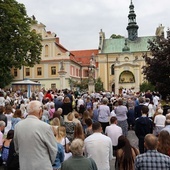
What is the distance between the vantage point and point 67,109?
12.5 meters

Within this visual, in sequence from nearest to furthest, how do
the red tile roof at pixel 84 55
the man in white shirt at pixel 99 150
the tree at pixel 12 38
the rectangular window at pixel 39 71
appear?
the man in white shirt at pixel 99 150, the tree at pixel 12 38, the rectangular window at pixel 39 71, the red tile roof at pixel 84 55

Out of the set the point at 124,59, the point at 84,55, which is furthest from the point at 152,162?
the point at 84,55

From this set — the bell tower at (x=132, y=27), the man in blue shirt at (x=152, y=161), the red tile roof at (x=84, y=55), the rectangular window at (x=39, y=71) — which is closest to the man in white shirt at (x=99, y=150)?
the man in blue shirt at (x=152, y=161)

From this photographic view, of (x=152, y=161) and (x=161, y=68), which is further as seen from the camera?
(x=161, y=68)

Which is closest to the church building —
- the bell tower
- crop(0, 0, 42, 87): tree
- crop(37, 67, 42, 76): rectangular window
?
the bell tower

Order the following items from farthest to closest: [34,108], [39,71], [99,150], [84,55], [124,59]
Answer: [84,55]
[124,59]
[39,71]
[99,150]
[34,108]

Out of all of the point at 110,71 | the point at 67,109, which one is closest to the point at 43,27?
the point at 110,71

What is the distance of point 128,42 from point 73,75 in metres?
19.3

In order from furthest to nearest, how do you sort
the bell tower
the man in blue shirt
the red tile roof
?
the red tile roof
the bell tower
the man in blue shirt

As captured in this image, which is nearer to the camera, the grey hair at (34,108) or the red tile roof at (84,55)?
the grey hair at (34,108)

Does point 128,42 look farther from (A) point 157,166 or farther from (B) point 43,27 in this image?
(A) point 157,166

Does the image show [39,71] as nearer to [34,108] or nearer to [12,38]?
[12,38]

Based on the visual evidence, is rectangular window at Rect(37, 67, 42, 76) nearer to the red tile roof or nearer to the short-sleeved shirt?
the red tile roof

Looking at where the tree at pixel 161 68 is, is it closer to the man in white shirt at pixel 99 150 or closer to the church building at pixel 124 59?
the man in white shirt at pixel 99 150
